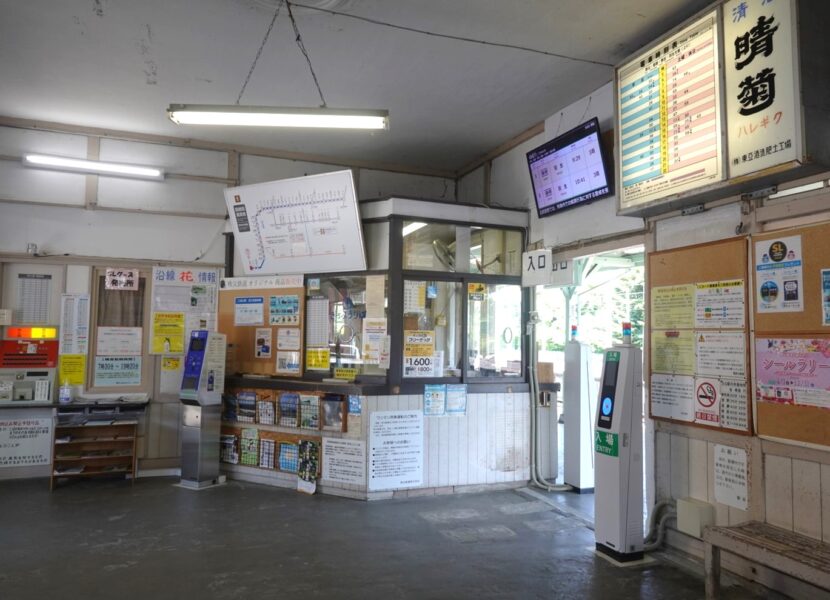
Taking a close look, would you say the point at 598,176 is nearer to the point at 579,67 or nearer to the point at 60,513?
the point at 579,67

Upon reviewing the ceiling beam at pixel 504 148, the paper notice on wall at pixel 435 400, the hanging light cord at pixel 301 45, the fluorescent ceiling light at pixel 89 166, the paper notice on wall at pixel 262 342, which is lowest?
the paper notice on wall at pixel 435 400

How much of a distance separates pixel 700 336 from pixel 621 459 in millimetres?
1024

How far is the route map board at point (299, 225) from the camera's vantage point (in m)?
5.29

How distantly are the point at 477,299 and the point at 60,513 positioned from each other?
4325 millimetres

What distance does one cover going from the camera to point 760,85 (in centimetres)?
311

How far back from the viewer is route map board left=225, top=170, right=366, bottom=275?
529 centimetres

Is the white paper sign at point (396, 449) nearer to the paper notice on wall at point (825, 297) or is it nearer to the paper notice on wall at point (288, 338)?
the paper notice on wall at point (288, 338)

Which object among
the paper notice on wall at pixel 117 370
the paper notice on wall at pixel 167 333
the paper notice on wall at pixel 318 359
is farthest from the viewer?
the paper notice on wall at pixel 167 333

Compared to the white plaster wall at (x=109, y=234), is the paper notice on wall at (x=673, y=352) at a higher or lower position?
lower

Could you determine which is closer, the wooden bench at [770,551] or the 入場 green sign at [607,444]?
the wooden bench at [770,551]

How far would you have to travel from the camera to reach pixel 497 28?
3.99 m

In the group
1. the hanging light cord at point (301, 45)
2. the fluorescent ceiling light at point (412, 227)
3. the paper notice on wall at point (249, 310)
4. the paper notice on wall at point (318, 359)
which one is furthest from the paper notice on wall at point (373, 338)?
the hanging light cord at point (301, 45)

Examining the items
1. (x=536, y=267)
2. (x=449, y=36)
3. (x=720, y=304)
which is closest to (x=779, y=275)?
(x=720, y=304)

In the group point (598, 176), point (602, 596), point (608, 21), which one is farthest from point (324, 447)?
point (608, 21)
